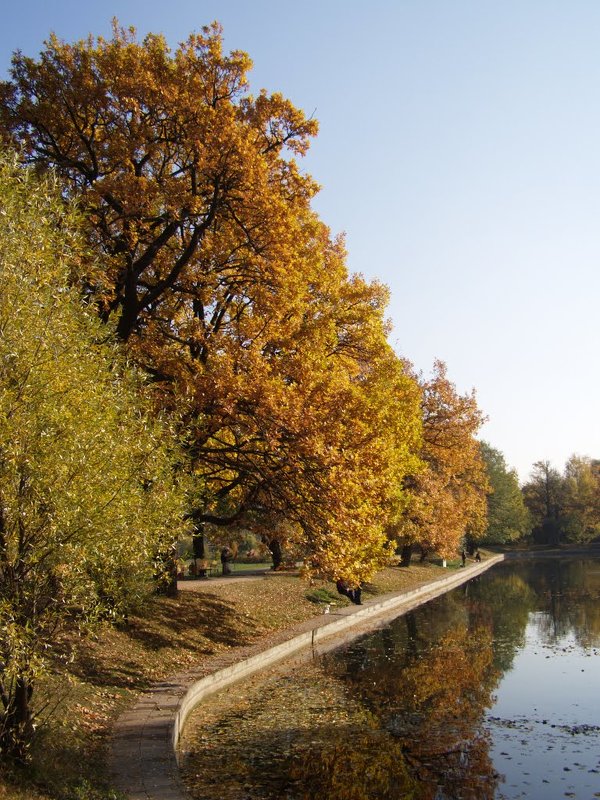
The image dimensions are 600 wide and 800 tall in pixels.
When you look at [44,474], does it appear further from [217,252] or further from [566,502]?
[566,502]

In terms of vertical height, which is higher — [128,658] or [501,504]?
[501,504]

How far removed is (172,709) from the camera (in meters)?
13.5

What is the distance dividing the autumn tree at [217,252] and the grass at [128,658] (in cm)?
391

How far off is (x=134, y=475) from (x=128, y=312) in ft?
32.4

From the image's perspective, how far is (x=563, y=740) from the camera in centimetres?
1351

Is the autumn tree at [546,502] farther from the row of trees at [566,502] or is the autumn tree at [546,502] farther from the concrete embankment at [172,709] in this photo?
the concrete embankment at [172,709]

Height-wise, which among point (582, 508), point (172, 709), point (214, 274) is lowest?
point (172, 709)

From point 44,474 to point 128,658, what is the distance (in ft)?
32.4

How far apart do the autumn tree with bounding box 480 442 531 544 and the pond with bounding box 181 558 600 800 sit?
66640 mm

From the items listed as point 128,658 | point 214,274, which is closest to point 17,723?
point 128,658

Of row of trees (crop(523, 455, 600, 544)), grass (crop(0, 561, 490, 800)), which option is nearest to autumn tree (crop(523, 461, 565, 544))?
row of trees (crop(523, 455, 600, 544))

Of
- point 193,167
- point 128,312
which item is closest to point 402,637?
point 128,312

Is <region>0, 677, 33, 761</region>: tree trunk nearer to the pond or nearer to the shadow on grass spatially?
the pond

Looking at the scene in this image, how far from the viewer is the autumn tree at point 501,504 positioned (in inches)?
3600
